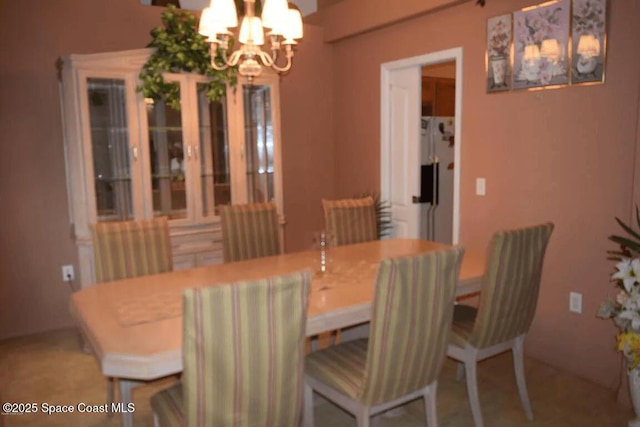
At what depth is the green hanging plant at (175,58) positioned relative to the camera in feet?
11.6

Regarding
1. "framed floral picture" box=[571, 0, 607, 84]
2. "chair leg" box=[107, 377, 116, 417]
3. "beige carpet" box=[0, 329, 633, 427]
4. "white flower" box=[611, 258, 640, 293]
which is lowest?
"beige carpet" box=[0, 329, 633, 427]

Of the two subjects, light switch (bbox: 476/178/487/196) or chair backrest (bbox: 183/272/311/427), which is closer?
chair backrest (bbox: 183/272/311/427)

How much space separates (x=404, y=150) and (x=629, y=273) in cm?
234

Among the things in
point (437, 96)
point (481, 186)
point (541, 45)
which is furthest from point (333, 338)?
point (437, 96)

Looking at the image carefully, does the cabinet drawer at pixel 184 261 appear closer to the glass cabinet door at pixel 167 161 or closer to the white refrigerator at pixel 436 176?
the glass cabinet door at pixel 167 161

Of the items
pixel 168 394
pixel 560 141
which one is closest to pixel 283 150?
pixel 560 141

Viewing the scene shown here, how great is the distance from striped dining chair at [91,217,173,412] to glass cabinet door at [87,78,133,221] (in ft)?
3.15

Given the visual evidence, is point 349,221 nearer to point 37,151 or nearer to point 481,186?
point 481,186

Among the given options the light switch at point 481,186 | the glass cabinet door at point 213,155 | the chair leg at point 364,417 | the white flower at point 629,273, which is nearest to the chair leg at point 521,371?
the white flower at point 629,273

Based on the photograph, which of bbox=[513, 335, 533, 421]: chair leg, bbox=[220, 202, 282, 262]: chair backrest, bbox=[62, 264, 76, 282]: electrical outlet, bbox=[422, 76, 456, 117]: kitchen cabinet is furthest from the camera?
bbox=[422, 76, 456, 117]: kitchen cabinet

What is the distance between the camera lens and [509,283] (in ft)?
7.43

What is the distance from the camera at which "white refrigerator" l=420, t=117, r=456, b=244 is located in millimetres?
4527

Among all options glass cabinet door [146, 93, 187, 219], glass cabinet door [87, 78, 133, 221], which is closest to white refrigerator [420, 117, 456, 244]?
glass cabinet door [146, 93, 187, 219]

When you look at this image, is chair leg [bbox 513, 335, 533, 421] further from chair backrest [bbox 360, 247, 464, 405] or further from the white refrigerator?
the white refrigerator
